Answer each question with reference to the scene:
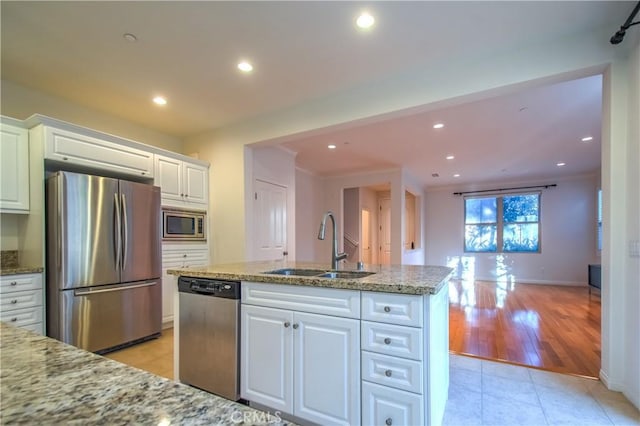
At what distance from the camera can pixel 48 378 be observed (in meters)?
0.62

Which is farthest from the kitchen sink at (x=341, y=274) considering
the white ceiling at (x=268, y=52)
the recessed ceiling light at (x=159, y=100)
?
the recessed ceiling light at (x=159, y=100)

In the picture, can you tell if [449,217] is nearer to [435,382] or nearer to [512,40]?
[512,40]

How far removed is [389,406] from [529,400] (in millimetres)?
1288

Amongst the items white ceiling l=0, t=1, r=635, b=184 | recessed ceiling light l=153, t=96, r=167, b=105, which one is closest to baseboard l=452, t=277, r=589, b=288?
white ceiling l=0, t=1, r=635, b=184

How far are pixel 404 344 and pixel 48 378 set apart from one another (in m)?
1.31

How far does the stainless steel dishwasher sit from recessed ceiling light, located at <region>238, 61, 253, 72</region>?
183cm

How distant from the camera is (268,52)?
97.5 inches

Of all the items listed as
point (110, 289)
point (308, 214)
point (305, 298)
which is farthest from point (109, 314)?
point (308, 214)

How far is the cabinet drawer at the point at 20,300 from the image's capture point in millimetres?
2393

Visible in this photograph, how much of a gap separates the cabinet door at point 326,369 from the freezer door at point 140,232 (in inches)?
88.9

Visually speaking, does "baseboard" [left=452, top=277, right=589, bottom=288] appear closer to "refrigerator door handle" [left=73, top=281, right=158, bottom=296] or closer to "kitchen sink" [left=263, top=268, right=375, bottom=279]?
"kitchen sink" [left=263, top=268, right=375, bottom=279]

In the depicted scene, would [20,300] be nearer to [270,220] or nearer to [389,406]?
[270,220]

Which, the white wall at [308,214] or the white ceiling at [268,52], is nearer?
the white ceiling at [268,52]

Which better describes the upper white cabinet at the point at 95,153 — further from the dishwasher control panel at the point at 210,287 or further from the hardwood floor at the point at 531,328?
the hardwood floor at the point at 531,328
